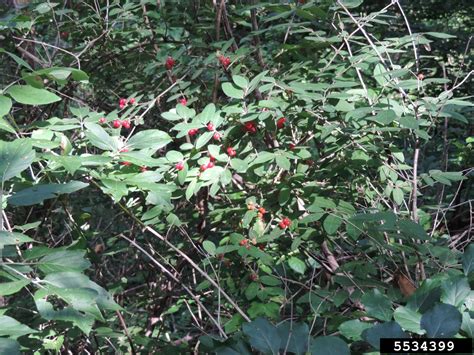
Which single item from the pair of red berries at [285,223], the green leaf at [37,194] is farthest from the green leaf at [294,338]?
the pair of red berries at [285,223]

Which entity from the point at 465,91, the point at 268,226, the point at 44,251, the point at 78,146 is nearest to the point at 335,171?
the point at 268,226

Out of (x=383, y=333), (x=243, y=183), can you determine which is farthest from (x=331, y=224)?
(x=383, y=333)

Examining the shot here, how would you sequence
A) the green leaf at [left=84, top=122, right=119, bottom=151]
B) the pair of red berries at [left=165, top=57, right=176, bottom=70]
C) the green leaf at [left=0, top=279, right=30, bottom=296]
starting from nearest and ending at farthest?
the green leaf at [left=0, top=279, right=30, bottom=296], the green leaf at [left=84, top=122, right=119, bottom=151], the pair of red berries at [left=165, top=57, right=176, bottom=70]

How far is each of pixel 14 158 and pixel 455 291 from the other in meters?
1.01

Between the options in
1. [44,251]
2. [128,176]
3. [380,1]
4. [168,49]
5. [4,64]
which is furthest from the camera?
[380,1]

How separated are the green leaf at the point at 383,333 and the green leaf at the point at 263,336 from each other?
7.0 inches

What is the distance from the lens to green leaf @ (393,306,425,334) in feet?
3.48

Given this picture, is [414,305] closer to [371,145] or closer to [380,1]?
[371,145]

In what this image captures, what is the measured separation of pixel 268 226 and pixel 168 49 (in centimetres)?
103

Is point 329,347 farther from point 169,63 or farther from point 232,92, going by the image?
point 169,63

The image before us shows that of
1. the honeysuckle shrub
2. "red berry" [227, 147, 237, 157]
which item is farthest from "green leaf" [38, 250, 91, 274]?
"red berry" [227, 147, 237, 157]

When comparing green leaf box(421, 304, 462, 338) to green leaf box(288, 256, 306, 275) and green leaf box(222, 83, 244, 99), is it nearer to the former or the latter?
green leaf box(288, 256, 306, 275)

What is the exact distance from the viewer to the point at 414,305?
1173 mm

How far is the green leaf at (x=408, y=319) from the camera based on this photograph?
1.06 metres
